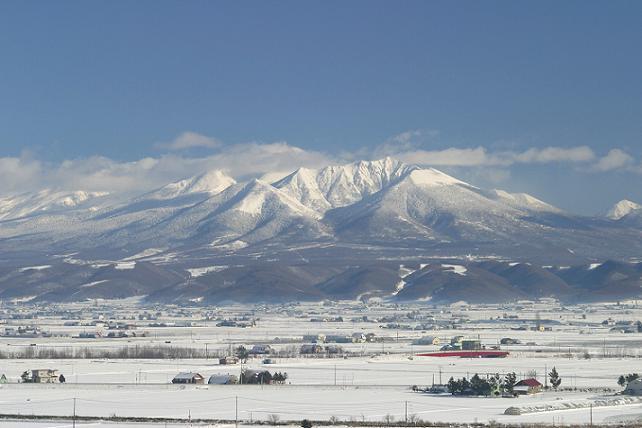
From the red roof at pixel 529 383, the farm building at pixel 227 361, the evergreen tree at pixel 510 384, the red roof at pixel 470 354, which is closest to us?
the evergreen tree at pixel 510 384

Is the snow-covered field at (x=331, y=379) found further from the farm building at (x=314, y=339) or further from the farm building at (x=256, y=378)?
the farm building at (x=314, y=339)

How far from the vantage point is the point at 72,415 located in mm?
48656

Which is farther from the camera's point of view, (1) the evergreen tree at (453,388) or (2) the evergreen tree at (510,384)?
(1) the evergreen tree at (453,388)

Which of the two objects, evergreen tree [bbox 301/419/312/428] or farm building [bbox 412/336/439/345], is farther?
farm building [bbox 412/336/439/345]

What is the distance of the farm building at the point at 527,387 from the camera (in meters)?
57.8

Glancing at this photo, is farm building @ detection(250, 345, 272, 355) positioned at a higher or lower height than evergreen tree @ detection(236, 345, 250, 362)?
higher

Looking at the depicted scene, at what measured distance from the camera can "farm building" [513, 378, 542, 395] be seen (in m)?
57.8

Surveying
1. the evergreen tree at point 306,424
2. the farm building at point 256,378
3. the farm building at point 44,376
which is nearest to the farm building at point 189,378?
the farm building at point 256,378

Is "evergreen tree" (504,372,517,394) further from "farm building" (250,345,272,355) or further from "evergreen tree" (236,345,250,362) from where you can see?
"farm building" (250,345,272,355)

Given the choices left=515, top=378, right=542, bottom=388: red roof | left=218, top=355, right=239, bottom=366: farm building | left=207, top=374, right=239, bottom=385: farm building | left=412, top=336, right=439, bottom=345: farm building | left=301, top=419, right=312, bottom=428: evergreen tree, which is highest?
left=412, top=336, right=439, bottom=345: farm building

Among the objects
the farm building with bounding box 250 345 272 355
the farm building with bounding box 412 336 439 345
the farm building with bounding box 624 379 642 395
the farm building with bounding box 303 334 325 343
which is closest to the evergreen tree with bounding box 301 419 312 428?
the farm building with bounding box 624 379 642 395

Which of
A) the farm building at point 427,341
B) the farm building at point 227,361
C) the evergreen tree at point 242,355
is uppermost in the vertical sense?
the farm building at point 427,341

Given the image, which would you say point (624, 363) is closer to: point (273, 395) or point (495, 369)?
point (495, 369)

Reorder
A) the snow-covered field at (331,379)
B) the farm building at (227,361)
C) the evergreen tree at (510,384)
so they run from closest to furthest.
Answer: the snow-covered field at (331,379) < the evergreen tree at (510,384) < the farm building at (227,361)
